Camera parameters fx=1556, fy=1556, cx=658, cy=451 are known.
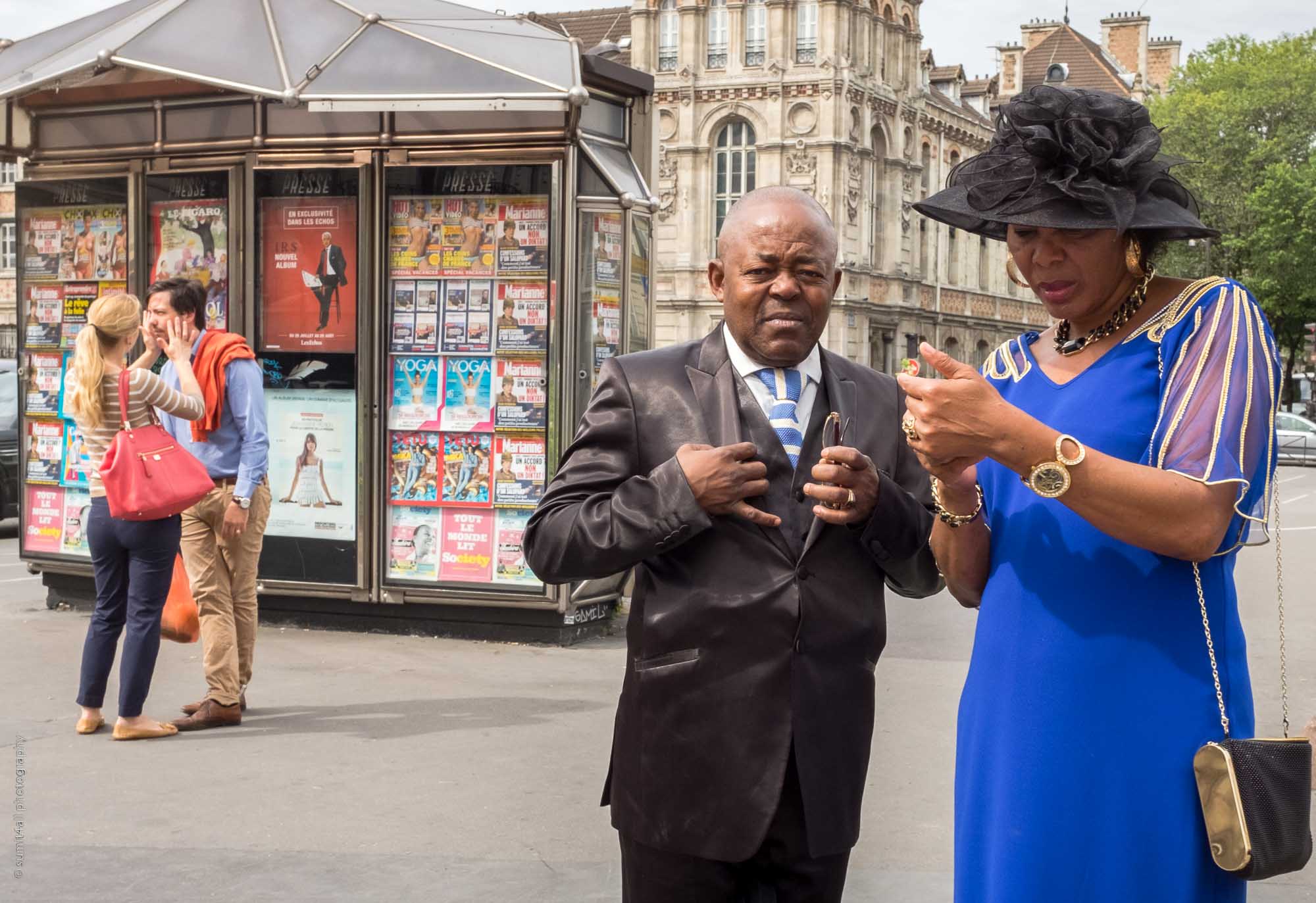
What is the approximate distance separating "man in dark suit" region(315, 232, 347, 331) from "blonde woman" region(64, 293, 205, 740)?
9.15ft

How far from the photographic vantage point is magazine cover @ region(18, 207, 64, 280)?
34.1 ft

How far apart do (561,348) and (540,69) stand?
168cm

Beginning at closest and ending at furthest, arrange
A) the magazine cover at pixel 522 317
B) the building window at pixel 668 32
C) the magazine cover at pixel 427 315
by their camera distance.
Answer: the magazine cover at pixel 522 317, the magazine cover at pixel 427 315, the building window at pixel 668 32

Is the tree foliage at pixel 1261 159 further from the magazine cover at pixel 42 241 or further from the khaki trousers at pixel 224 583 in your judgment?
the khaki trousers at pixel 224 583

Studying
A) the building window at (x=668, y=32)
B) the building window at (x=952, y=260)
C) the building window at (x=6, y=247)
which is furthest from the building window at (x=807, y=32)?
the building window at (x=6, y=247)

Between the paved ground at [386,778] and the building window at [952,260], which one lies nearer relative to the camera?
the paved ground at [386,778]

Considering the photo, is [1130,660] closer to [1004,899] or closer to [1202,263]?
[1004,899]

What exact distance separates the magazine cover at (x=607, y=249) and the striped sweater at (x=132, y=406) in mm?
3142

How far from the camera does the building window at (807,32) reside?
162ft

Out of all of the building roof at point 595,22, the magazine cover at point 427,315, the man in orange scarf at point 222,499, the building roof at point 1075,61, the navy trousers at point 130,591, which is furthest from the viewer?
the building roof at point 1075,61

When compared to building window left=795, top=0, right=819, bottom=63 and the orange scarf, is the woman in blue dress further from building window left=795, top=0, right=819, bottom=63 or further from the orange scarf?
building window left=795, top=0, right=819, bottom=63

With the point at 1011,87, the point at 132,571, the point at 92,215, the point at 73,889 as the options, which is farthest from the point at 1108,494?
the point at 1011,87

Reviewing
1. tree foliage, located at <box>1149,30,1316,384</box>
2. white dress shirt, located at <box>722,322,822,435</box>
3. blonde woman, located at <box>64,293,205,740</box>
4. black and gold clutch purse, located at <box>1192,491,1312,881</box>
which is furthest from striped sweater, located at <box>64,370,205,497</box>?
tree foliage, located at <box>1149,30,1316,384</box>

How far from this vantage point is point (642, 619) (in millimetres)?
2805
